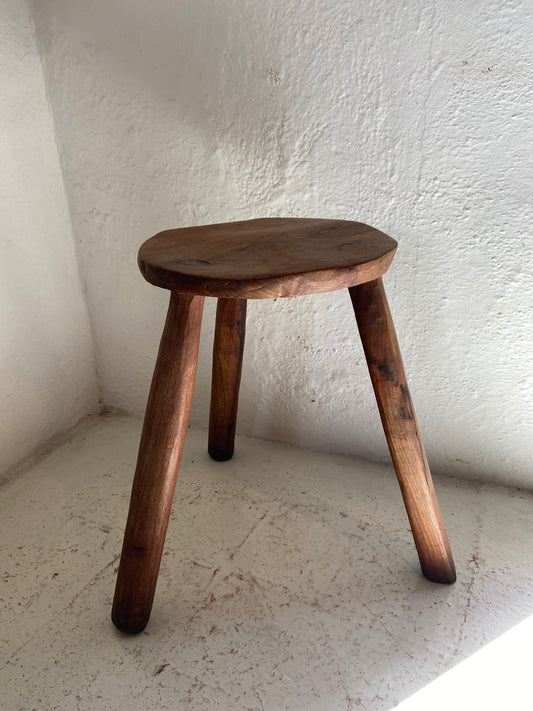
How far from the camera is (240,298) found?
86 cm

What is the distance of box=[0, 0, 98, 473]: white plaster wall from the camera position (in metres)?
1.36

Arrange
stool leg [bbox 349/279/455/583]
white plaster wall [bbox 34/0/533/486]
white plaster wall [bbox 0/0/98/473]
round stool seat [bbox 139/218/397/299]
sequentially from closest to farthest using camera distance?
1. round stool seat [bbox 139/218/397/299]
2. stool leg [bbox 349/279/455/583]
3. white plaster wall [bbox 34/0/533/486]
4. white plaster wall [bbox 0/0/98/473]

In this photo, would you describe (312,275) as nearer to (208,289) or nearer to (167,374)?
(208,289)

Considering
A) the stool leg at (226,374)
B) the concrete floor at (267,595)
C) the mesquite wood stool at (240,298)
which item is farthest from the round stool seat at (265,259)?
the concrete floor at (267,595)

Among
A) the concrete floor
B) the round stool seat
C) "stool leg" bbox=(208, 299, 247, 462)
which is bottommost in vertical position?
A: the concrete floor

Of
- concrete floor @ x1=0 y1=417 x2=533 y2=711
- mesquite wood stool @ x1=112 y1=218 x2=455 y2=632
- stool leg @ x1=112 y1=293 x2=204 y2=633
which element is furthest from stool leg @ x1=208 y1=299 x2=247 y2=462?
stool leg @ x1=112 y1=293 x2=204 y2=633

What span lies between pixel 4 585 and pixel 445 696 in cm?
74

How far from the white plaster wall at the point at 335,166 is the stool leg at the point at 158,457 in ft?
1.66

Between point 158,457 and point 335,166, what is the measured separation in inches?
26.8

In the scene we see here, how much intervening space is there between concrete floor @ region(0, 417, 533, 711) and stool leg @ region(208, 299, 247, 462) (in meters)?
0.06

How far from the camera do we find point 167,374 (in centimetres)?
90

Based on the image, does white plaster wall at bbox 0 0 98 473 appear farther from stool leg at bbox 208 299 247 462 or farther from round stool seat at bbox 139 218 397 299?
round stool seat at bbox 139 218 397 299

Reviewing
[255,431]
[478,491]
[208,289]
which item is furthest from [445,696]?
[255,431]

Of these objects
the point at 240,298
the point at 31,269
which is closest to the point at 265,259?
the point at 240,298
